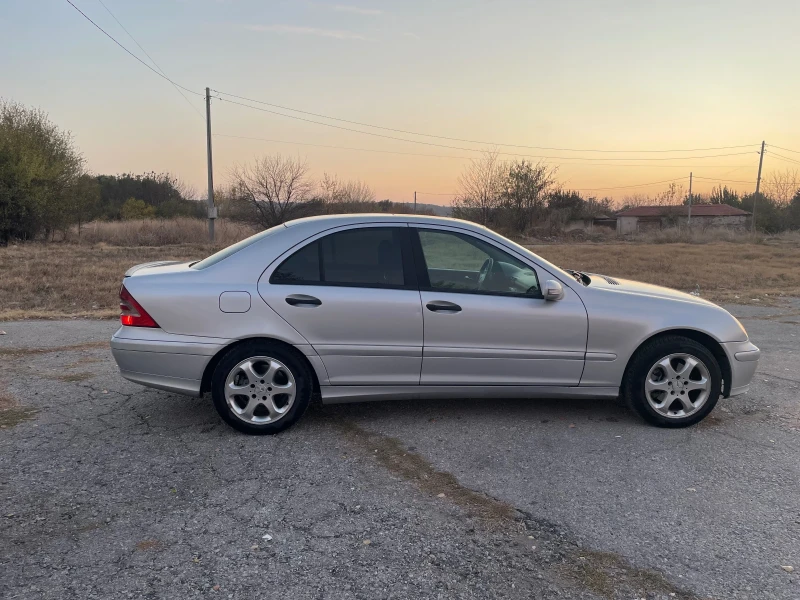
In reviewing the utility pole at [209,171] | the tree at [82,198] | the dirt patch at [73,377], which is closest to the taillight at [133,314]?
the dirt patch at [73,377]

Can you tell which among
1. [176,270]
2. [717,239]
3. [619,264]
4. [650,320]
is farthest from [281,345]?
[717,239]

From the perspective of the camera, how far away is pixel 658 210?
6406cm

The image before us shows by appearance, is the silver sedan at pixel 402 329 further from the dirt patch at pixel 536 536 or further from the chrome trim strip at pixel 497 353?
the dirt patch at pixel 536 536

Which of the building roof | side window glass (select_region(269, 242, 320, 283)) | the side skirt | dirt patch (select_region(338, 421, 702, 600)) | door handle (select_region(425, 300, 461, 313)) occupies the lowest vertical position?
dirt patch (select_region(338, 421, 702, 600))

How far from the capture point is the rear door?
408cm

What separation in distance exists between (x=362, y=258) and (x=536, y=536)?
223cm

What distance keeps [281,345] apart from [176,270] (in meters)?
1.03

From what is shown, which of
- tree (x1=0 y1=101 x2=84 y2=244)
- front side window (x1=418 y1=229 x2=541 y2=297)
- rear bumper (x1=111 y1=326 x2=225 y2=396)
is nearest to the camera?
rear bumper (x1=111 y1=326 x2=225 y2=396)

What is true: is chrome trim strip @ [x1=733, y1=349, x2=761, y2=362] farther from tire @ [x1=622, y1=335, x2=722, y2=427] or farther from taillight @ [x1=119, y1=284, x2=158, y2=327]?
taillight @ [x1=119, y1=284, x2=158, y2=327]

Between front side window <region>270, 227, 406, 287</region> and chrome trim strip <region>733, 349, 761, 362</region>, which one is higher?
front side window <region>270, 227, 406, 287</region>

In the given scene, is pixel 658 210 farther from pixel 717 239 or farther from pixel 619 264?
pixel 619 264

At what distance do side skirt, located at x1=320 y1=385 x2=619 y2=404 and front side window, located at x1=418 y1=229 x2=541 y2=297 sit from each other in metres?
0.72

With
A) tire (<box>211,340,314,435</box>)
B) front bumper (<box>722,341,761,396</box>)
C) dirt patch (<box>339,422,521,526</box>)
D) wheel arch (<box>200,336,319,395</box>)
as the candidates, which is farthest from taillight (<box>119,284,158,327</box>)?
front bumper (<box>722,341,761,396</box>)

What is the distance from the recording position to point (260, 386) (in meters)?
4.07
